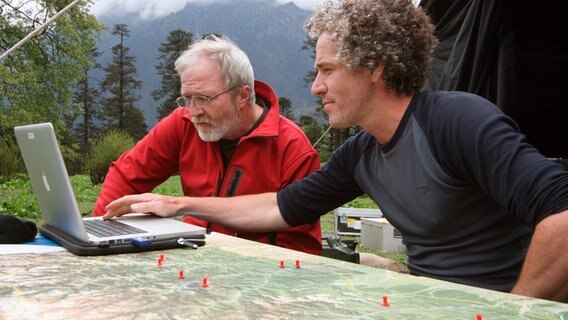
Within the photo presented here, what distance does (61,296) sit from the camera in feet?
3.37

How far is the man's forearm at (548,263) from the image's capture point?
1203 mm

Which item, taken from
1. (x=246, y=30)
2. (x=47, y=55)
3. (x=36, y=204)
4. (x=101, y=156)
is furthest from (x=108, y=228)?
(x=246, y=30)

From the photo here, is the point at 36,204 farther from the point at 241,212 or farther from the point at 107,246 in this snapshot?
the point at 107,246

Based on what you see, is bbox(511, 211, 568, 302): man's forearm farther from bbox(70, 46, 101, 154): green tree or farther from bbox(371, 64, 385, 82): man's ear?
bbox(70, 46, 101, 154): green tree

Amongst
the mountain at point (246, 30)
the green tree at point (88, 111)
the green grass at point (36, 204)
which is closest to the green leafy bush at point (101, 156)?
the green grass at point (36, 204)

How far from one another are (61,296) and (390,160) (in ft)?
3.08

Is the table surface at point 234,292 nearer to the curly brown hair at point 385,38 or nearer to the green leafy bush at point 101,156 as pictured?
the curly brown hair at point 385,38

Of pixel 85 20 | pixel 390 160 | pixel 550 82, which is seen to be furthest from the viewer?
pixel 85 20

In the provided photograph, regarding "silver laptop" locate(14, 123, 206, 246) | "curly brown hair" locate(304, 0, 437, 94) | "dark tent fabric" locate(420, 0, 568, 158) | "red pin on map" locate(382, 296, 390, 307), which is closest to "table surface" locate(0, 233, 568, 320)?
"red pin on map" locate(382, 296, 390, 307)

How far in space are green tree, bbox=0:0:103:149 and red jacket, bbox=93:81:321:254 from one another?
63.1 ft

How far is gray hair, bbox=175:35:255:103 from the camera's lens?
→ 2.51m

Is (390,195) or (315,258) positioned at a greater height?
(390,195)

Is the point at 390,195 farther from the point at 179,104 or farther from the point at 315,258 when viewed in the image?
the point at 179,104

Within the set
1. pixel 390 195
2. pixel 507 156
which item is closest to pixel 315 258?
pixel 390 195
